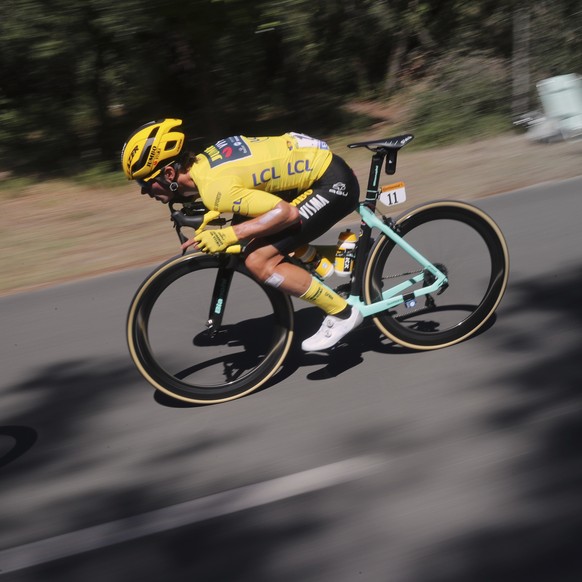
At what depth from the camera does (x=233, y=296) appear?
5.30m

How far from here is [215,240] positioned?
4.66 m

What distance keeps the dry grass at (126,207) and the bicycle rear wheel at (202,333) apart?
2.72 metres

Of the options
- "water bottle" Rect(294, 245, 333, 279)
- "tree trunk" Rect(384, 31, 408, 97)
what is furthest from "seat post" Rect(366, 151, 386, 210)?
"tree trunk" Rect(384, 31, 408, 97)

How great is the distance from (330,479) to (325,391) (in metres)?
0.99

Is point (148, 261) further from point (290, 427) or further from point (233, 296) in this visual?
point (290, 427)

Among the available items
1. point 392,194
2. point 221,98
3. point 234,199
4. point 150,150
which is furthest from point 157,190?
point 221,98

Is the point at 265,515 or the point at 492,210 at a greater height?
the point at 265,515

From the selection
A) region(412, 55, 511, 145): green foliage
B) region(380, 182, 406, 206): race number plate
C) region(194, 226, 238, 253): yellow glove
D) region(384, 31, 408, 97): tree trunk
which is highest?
region(194, 226, 238, 253): yellow glove

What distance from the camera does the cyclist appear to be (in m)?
4.68

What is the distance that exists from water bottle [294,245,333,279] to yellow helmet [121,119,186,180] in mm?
933

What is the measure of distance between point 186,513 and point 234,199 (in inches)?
63.6

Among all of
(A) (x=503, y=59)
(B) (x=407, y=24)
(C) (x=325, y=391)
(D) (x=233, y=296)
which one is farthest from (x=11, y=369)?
(B) (x=407, y=24)

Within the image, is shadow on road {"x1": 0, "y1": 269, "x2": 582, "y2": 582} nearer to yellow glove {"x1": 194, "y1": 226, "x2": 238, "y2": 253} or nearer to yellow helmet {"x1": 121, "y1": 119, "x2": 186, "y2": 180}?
yellow glove {"x1": 194, "y1": 226, "x2": 238, "y2": 253}

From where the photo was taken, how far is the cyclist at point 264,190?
184 inches
